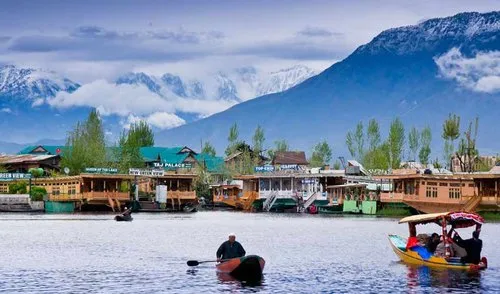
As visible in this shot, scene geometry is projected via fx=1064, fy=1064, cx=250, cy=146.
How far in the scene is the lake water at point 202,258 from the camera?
154 feet

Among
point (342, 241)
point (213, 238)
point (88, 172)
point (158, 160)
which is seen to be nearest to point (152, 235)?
point (213, 238)

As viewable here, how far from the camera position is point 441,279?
49.8m

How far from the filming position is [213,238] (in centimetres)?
8025

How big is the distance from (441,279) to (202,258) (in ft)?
56.3

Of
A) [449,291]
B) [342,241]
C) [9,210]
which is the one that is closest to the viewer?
[449,291]

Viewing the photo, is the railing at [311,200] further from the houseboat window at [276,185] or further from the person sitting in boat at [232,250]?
the person sitting in boat at [232,250]

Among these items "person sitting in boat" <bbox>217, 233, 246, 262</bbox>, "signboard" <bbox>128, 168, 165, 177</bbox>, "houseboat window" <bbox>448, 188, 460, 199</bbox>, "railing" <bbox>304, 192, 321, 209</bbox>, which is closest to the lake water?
"person sitting in boat" <bbox>217, 233, 246, 262</bbox>

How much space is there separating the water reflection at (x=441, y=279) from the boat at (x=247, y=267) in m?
6.93

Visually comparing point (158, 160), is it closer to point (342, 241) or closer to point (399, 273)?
point (342, 241)

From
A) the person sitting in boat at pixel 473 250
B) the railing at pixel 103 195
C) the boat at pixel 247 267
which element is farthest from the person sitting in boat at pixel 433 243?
the railing at pixel 103 195

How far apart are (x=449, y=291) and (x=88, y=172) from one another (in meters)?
101

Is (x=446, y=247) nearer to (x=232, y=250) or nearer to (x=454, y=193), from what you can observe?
(x=232, y=250)

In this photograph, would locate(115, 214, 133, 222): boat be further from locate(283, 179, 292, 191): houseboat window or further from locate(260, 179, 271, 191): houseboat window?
locate(260, 179, 271, 191): houseboat window

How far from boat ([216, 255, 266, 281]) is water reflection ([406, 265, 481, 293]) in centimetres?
693
